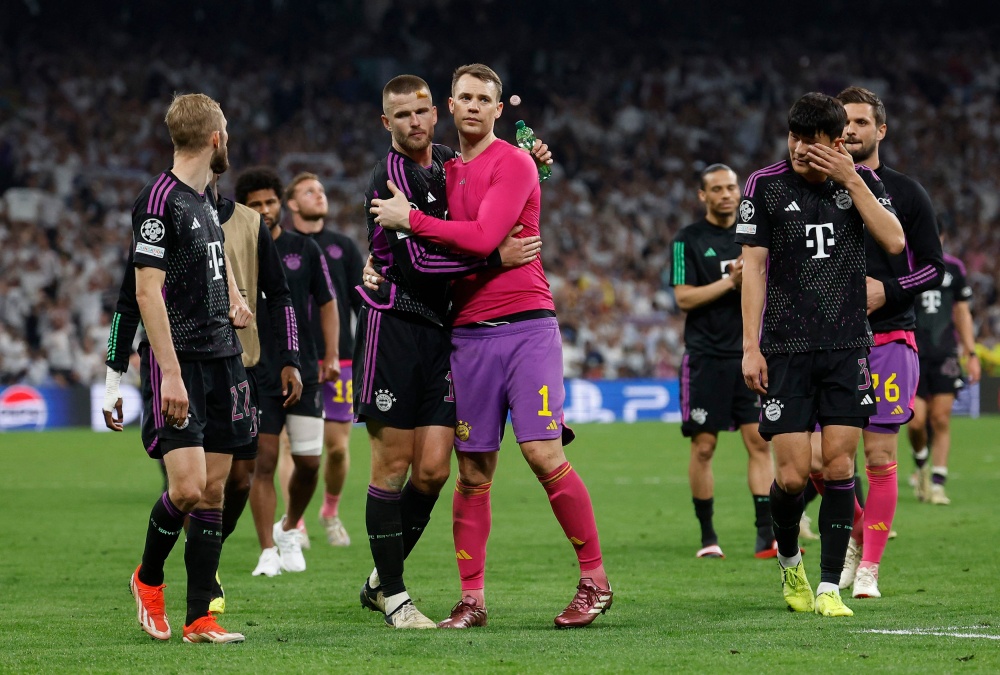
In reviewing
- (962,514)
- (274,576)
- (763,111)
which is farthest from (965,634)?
(763,111)

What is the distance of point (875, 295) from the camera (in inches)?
273

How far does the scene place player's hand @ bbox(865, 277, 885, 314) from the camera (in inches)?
273

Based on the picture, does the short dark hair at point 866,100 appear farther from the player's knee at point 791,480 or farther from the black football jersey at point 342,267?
the black football jersey at point 342,267

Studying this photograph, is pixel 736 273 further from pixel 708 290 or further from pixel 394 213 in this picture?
pixel 394 213

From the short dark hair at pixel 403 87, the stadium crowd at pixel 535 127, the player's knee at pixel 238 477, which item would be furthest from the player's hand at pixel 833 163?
the stadium crowd at pixel 535 127

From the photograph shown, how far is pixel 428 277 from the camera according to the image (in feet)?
19.6

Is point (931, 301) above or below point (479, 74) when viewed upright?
below

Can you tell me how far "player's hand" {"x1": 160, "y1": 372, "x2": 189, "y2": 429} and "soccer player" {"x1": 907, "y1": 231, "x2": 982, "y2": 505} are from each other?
8509 mm

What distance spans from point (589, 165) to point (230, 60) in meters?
8.65

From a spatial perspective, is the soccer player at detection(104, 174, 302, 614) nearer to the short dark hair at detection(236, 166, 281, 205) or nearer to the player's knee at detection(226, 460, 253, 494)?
the player's knee at detection(226, 460, 253, 494)

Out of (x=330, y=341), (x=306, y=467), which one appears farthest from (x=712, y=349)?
(x=306, y=467)

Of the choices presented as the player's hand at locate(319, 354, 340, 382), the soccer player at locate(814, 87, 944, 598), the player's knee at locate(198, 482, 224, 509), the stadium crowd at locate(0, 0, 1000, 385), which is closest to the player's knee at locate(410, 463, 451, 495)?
the player's knee at locate(198, 482, 224, 509)

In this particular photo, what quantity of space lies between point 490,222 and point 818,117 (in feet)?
5.30

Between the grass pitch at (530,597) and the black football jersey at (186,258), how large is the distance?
128 centimetres
